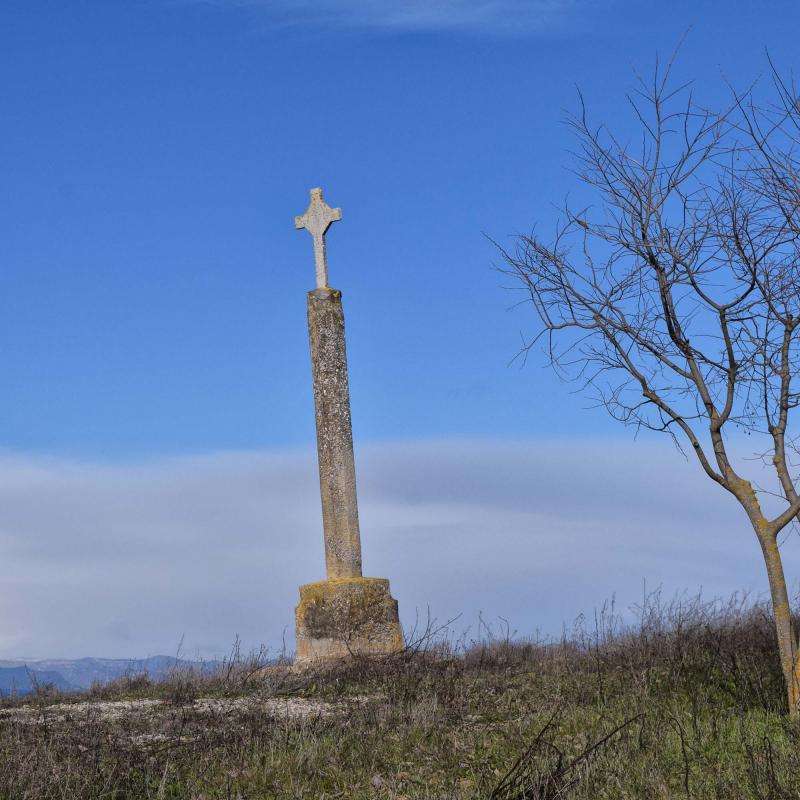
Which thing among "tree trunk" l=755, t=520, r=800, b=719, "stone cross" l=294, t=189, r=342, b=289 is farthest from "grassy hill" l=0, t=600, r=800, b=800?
"stone cross" l=294, t=189, r=342, b=289

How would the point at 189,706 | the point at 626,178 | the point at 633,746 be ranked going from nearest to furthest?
the point at 633,746 < the point at 626,178 < the point at 189,706

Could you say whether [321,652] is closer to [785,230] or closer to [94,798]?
[94,798]

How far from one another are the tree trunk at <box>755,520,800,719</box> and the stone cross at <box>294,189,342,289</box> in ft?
25.3

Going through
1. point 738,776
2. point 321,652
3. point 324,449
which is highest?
point 324,449

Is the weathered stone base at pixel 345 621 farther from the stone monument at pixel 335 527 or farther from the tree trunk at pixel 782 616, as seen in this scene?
the tree trunk at pixel 782 616

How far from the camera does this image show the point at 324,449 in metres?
13.1

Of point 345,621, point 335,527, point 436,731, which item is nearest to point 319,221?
point 335,527

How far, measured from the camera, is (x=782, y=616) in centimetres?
762

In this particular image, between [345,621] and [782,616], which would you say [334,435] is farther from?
[782,616]

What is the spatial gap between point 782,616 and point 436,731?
280 centimetres

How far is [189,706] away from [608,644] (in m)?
5.63

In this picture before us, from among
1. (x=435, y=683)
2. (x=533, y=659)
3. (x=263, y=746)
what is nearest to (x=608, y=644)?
(x=533, y=659)

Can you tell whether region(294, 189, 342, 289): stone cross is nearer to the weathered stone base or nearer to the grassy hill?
the weathered stone base

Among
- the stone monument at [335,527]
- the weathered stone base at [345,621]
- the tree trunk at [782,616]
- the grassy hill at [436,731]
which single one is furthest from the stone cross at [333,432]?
the tree trunk at [782,616]
